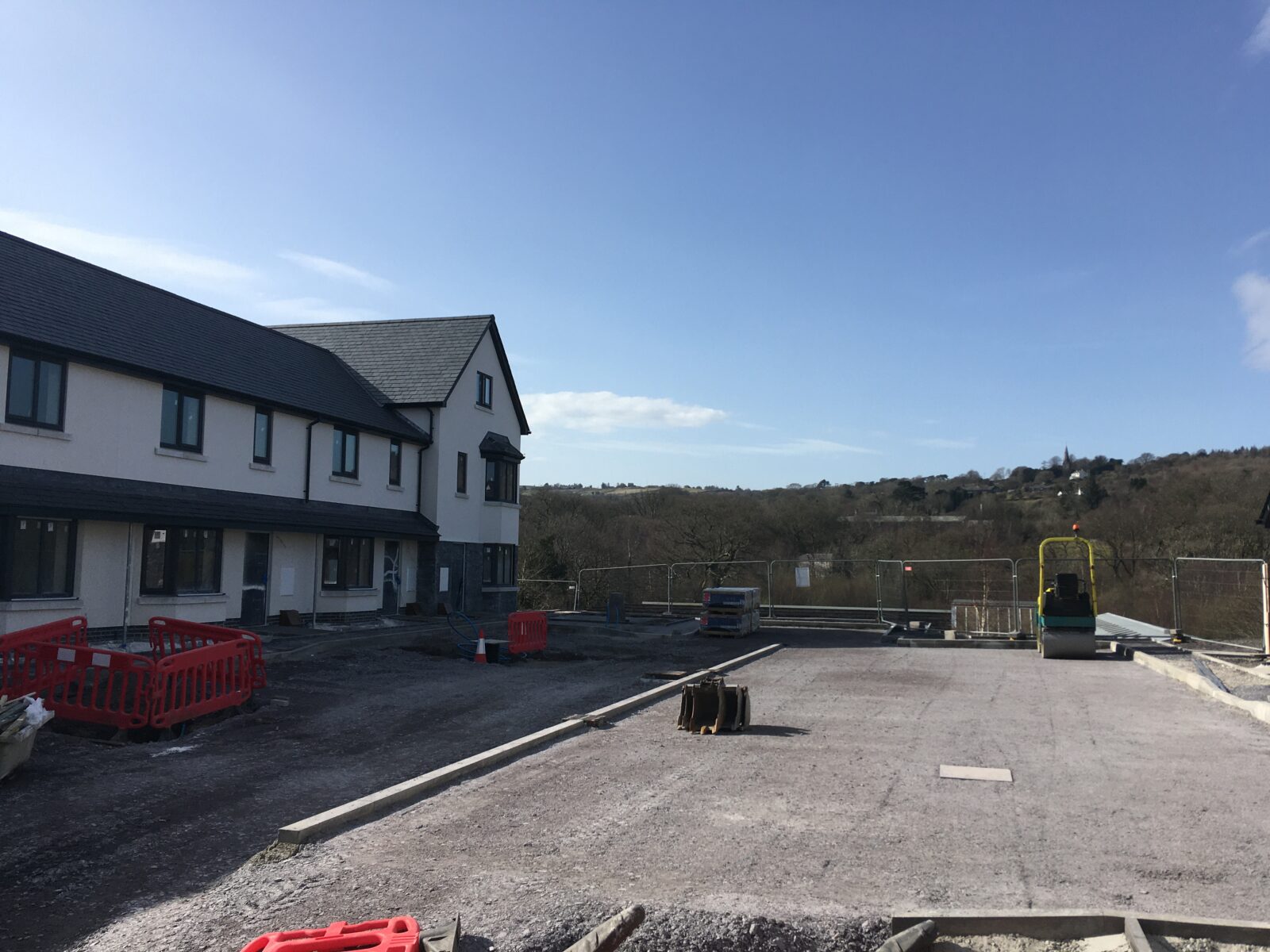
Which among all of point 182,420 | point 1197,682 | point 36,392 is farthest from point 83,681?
point 1197,682

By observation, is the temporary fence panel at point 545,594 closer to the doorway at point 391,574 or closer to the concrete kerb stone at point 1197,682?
the doorway at point 391,574

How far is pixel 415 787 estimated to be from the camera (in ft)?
28.8

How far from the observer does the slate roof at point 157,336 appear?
1927 centimetres

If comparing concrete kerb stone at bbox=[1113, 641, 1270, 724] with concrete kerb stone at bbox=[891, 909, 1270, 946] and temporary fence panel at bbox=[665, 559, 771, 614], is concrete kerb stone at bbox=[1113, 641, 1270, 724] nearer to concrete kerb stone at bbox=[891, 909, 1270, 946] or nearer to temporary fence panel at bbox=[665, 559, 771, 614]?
concrete kerb stone at bbox=[891, 909, 1270, 946]

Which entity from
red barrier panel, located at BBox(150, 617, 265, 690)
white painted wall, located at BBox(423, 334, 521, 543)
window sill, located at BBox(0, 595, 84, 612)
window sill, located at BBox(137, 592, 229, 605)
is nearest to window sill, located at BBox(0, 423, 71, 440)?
window sill, located at BBox(0, 595, 84, 612)

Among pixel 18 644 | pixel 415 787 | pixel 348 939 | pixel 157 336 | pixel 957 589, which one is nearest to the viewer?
pixel 348 939

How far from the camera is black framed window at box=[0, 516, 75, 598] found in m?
17.2

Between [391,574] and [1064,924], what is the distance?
27.0 metres

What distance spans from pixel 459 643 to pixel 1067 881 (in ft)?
55.4

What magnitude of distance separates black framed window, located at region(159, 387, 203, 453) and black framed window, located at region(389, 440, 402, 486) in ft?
28.6

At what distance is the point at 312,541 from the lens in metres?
26.4

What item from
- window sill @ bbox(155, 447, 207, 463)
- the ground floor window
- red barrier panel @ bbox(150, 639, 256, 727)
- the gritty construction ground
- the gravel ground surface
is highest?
window sill @ bbox(155, 447, 207, 463)

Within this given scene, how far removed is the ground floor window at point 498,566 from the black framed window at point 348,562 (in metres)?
6.96

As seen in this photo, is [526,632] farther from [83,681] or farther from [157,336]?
[83,681]
